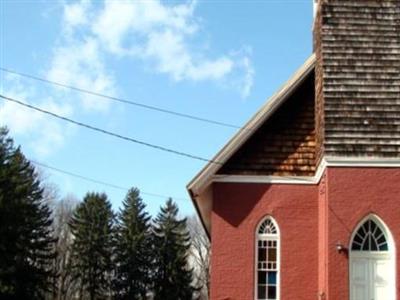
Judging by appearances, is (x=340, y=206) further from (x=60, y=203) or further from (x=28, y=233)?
(x=60, y=203)

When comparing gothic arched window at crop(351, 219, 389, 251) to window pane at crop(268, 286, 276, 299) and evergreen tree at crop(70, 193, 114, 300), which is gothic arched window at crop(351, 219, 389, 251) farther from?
evergreen tree at crop(70, 193, 114, 300)

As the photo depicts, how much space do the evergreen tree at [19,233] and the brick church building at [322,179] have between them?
24.1 metres

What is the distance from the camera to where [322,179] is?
56.3 feet

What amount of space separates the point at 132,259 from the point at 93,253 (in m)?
3.10

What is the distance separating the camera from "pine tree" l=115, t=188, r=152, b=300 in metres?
57.5

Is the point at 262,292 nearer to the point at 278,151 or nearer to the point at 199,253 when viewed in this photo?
the point at 278,151

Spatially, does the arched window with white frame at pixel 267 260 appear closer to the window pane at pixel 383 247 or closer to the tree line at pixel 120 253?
the window pane at pixel 383 247

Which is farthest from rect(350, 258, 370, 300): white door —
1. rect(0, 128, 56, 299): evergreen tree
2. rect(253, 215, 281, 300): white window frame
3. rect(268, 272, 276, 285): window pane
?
rect(0, 128, 56, 299): evergreen tree

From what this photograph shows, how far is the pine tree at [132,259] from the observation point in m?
57.5

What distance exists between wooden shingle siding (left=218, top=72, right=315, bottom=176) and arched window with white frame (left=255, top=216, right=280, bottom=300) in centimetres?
131

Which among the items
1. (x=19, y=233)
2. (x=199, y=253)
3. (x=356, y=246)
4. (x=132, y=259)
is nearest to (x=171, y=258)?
(x=132, y=259)

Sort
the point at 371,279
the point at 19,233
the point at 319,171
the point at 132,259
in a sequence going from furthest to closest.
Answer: the point at 132,259 < the point at 19,233 < the point at 319,171 < the point at 371,279

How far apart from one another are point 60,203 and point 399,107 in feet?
175

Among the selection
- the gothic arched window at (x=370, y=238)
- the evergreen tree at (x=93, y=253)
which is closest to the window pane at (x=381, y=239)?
the gothic arched window at (x=370, y=238)
